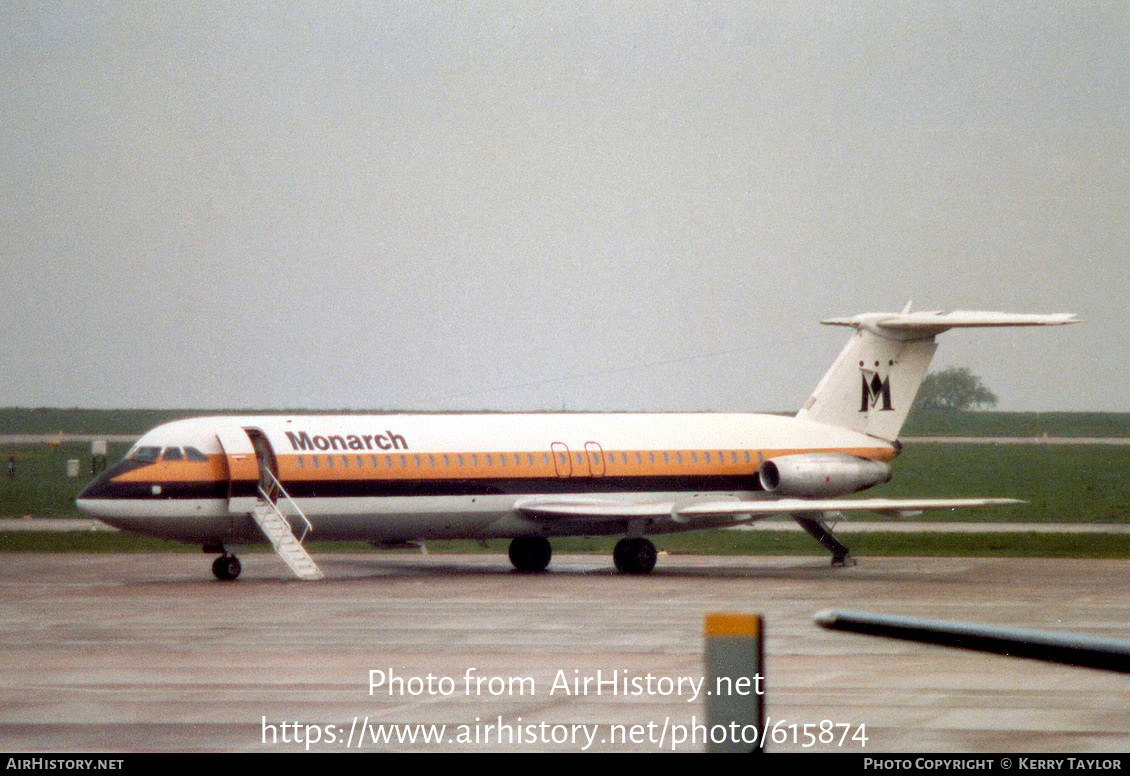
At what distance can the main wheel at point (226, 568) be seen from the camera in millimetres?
31781

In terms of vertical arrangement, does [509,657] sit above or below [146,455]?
below

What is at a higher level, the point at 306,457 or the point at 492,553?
the point at 306,457

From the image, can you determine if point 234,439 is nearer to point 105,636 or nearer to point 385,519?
point 385,519

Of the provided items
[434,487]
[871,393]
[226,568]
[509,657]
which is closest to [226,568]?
[226,568]

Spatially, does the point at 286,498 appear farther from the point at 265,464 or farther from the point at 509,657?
the point at 509,657

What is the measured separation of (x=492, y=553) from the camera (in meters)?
40.7

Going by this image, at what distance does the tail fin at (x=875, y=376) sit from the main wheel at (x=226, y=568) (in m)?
13.1

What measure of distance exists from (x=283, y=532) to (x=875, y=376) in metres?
14.3

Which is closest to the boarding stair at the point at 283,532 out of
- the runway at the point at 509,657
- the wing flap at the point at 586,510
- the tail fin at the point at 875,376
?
the runway at the point at 509,657

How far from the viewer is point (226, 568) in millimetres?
31828

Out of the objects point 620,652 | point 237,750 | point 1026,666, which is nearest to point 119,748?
point 237,750

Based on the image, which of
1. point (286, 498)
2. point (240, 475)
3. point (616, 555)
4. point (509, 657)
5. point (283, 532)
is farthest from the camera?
point (616, 555)

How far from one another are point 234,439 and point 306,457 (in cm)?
133
